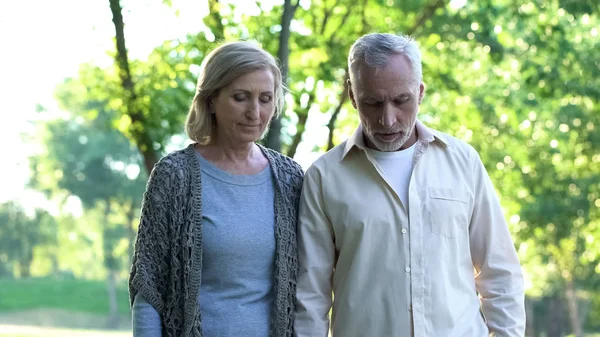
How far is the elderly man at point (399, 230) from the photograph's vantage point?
3422 mm

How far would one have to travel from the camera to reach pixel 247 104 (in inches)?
137

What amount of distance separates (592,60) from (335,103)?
370 centimetres

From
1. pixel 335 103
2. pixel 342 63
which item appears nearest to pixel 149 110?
pixel 342 63

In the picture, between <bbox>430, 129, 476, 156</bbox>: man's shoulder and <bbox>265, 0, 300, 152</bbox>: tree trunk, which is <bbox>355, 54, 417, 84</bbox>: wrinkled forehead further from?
<bbox>265, 0, 300, 152</bbox>: tree trunk

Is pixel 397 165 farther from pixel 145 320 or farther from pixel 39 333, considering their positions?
pixel 39 333

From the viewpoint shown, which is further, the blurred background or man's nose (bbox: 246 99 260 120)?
the blurred background

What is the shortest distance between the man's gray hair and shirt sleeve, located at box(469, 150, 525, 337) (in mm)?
511

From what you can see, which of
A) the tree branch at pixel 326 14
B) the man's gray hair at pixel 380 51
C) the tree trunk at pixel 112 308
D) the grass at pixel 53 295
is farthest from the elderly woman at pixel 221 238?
the tree trunk at pixel 112 308

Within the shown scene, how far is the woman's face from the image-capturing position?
3463 millimetres

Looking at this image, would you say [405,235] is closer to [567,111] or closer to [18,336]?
[567,111]

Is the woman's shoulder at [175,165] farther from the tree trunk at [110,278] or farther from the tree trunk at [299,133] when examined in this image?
the tree trunk at [110,278]

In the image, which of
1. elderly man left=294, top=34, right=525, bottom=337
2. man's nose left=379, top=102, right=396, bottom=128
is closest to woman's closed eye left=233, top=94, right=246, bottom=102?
elderly man left=294, top=34, right=525, bottom=337

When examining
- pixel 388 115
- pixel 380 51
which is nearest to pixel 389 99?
pixel 388 115

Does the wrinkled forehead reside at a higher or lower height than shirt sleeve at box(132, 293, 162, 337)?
higher
